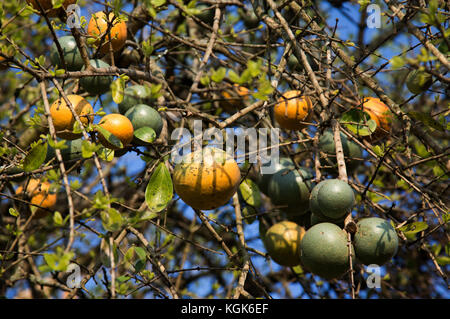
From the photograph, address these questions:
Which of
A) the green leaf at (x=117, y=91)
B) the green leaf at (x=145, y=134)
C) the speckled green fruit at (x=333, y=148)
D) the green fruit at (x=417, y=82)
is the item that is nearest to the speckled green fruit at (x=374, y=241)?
the speckled green fruit at (x=333, y=148)

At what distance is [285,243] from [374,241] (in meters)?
0.67

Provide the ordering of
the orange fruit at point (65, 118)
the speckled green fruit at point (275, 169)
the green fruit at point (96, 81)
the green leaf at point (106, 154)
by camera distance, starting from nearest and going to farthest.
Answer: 1. the green leaf at point (106, 154)
2. the orange fruit at point (65, 118)
3. the green fruit at point (96, 81)
4. the speckled green fruit at point (275, 169)

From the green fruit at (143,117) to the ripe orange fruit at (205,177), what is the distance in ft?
1.22

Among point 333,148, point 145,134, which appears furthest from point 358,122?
point 145,134

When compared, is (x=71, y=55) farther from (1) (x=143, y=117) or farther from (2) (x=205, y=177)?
(2) (x=205, y=177)

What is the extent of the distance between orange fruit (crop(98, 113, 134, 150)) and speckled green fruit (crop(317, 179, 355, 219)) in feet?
2.72

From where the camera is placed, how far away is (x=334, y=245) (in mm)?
1830

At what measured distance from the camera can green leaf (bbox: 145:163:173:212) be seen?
1809 millimetres

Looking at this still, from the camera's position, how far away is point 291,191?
2461 millimetres

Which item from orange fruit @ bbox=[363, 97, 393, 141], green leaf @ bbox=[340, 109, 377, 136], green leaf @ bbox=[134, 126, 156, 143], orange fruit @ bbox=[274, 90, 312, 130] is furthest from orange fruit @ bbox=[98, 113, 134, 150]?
orange fruit @ bbox=[363, 97, 393, 141]

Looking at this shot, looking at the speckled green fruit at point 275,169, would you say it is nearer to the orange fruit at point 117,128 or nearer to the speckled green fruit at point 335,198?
the speckled green fruit at point 335,198

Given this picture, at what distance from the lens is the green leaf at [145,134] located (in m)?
2.00
